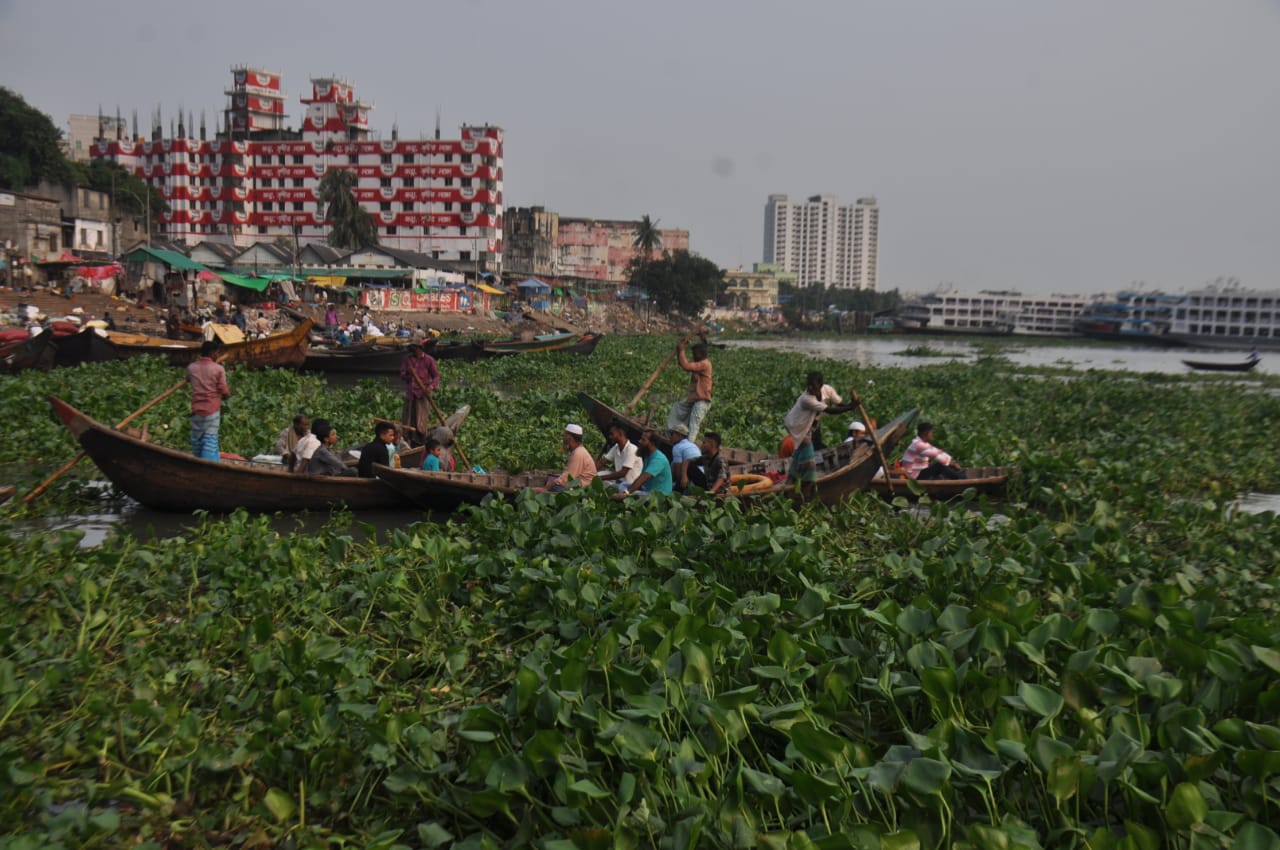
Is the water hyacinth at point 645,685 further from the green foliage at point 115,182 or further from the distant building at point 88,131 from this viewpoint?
the distant building at point 88,131

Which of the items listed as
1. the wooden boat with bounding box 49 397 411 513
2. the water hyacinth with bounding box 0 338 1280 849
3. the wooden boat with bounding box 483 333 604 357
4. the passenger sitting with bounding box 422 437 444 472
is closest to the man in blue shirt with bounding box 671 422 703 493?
the water hyacinth with bounding box 0 338 1280 849

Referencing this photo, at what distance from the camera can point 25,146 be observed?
1721 inches

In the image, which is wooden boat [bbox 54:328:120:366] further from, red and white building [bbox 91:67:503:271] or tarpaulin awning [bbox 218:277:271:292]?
red and white building [bbox 91:67:503:271]

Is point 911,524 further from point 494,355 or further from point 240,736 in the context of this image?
point 494,355

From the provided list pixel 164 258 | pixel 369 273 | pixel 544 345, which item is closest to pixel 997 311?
pixel 369 273

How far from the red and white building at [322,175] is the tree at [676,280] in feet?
36.5

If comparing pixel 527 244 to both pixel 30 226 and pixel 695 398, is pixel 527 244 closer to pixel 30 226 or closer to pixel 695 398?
pixel 30 226

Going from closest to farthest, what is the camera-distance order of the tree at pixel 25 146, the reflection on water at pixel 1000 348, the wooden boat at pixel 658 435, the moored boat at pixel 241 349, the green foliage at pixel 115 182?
the wooden boat at pixel 658 435, the moored boat at pixel 241 349, the tree at pixel 25 146, the green foliage at pixel 115 182, the reflection on water at pixel 1000 348

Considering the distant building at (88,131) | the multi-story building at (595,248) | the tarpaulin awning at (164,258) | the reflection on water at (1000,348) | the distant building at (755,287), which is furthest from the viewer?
the distant building at (755,287)

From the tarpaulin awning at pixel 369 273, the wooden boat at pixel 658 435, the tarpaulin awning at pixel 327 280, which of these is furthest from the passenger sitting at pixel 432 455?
the tarpaulin awning at pixel 369 273

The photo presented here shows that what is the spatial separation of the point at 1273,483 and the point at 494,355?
60.0 feet

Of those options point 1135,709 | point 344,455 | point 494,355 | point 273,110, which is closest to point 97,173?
point 273,110

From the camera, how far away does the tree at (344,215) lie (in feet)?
178

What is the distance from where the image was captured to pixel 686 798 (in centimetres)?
336
